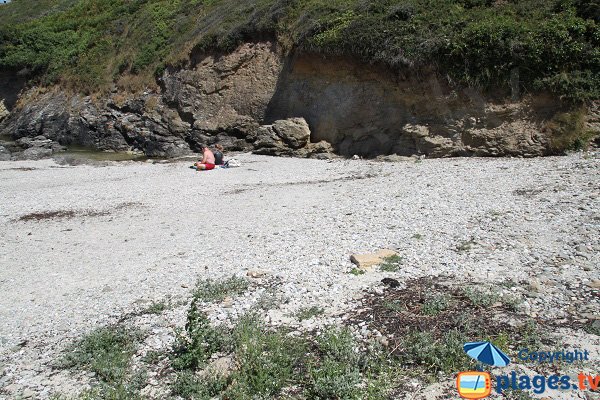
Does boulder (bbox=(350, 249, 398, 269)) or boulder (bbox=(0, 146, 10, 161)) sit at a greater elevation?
boulder (bbox=(350, 249, 398, 269))

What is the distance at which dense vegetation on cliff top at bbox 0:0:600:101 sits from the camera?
14844 millimetres

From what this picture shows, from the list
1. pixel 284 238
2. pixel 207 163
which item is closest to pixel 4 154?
pixel 207 163

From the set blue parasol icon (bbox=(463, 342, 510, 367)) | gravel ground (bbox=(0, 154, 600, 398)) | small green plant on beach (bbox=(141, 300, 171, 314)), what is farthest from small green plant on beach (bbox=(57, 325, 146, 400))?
blue parasol icon (bbox=(463, 342, 510, 367))

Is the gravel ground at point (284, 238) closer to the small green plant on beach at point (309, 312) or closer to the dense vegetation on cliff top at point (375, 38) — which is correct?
the small green plant on beach at point (309, 312)

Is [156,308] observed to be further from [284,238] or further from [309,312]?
[284,238]

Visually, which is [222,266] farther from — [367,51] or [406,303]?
[367,51]

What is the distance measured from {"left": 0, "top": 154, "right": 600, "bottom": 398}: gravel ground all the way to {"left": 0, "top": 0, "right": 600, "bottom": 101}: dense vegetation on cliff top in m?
3.55

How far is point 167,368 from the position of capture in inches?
199

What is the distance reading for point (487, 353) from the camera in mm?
4473

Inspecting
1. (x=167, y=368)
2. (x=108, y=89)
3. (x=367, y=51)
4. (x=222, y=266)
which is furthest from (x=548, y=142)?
(x=108, y=89)

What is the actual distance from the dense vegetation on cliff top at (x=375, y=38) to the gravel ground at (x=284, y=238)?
140 inches

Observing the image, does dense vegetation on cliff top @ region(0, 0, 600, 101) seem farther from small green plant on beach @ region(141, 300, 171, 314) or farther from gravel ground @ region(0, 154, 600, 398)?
small green plant on beach @ region(141, 300, 171, 314)

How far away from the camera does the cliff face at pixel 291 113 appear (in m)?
16.1

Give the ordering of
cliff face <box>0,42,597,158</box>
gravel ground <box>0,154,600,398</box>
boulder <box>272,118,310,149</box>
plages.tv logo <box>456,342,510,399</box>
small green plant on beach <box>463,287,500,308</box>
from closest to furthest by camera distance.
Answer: plages.tv logo <box>456,342,510,399</box> → small green plant on beach <box>463,287,500,308</box> → gravel ground <box>0,154,600,398</box> → cliff face <box>0,42,597,158</box> → boulder <box>272,118,310,149</box>
